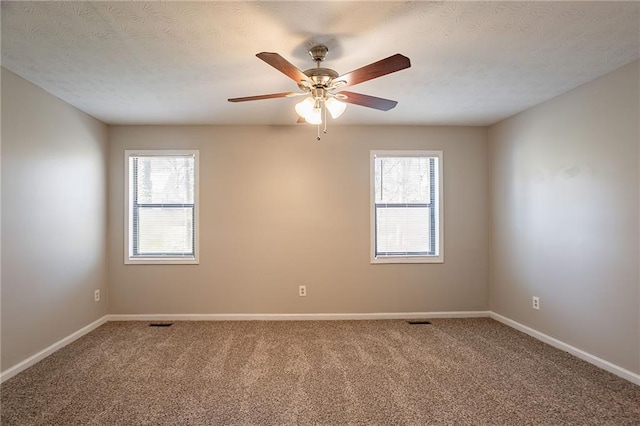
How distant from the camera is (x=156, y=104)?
3.35m

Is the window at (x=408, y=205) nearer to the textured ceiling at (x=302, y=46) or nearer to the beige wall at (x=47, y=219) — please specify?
the textured ceiling at (x=302, y=46)

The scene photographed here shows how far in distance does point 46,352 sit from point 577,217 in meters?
4.94

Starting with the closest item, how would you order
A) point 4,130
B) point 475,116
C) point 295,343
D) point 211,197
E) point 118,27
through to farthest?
1. point 118,27
2. point 4,130
3. point 295,343
4. point 475,116
5. point 211,197

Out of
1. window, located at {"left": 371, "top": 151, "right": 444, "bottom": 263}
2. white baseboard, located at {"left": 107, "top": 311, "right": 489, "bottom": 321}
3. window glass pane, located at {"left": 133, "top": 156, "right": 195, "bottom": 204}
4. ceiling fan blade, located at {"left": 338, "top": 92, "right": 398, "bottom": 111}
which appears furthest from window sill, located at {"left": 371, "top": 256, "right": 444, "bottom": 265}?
window glass pane, located at {"left": 133, "top": 156, "right": 195, "bottom": 204}

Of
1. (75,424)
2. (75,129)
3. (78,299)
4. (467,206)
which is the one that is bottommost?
(75,424)

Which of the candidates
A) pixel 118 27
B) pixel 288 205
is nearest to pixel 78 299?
pixel 288 205

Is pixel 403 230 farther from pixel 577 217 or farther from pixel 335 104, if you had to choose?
pixel 335 104

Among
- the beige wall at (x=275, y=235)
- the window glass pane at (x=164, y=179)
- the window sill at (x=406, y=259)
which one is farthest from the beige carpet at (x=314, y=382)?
the window glass pane at (x=164, y=179)

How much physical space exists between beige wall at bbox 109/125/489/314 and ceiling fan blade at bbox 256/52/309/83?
2.06 metres

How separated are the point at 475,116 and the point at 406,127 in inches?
31.3

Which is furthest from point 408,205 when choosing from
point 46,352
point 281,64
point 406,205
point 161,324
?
point 46,352

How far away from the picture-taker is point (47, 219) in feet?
9.98

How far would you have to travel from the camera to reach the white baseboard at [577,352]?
2.54 meters

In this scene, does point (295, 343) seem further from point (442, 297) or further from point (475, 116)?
point (475, 116)
